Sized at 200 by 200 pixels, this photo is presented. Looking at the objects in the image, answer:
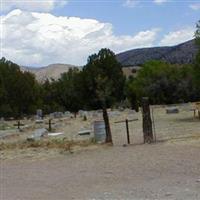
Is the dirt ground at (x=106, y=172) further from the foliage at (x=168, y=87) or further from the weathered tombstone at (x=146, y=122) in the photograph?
the foliage at (x=168, y=87)

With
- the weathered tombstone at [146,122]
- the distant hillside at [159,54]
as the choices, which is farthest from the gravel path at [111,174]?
the distant hillside at [159,54]

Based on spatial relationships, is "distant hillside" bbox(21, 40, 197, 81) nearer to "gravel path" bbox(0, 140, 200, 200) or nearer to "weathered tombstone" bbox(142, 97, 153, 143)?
"weathered tombstone" bbox(142, 97, 153, 143)

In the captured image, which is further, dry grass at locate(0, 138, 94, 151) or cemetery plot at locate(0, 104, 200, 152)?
cemetery plot at locate(0, 104, 200, 152)

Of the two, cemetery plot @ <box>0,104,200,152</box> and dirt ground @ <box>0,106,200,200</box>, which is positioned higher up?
cemetery plot @ <box>0,104,200,152</box>

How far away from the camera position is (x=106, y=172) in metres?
15.6

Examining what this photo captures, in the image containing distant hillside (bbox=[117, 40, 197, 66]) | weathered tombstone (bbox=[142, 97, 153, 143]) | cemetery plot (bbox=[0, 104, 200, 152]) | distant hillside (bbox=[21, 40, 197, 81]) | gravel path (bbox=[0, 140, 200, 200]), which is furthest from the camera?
distant hillside (bbox=[21, 40, 197, 81])

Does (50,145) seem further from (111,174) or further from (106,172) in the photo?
(111,174)

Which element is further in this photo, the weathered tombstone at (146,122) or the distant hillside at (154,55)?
the distant hillside at (154,55)

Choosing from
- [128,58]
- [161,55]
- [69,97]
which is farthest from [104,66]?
[128,58]

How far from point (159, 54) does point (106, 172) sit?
145336mm

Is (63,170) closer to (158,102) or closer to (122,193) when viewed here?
(122,193)

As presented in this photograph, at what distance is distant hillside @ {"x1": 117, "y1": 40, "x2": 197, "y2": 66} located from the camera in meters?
143

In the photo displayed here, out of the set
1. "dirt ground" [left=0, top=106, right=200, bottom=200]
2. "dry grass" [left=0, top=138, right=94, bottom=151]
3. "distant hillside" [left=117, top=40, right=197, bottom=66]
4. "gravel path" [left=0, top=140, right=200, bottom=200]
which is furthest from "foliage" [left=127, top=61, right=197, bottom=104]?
"gravel path" [left=0, top=140, right=200, bottom=200]

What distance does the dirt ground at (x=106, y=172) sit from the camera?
40.1 feet
